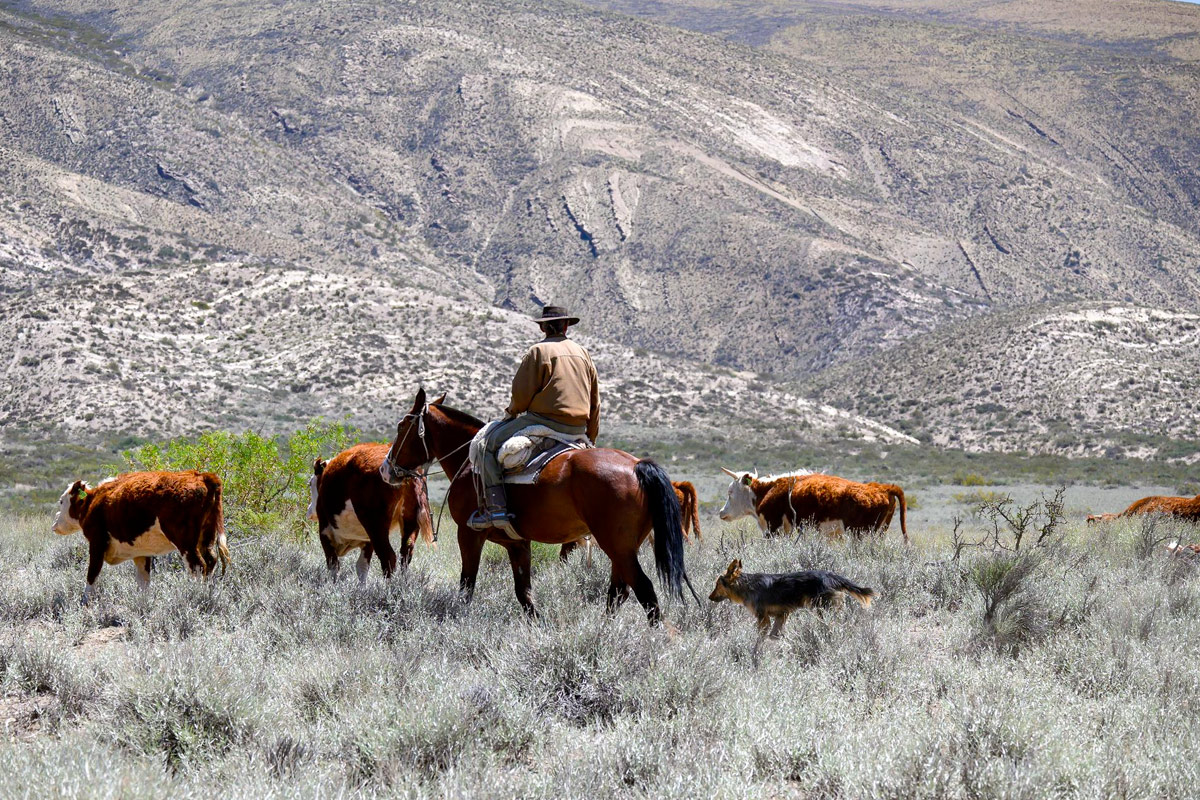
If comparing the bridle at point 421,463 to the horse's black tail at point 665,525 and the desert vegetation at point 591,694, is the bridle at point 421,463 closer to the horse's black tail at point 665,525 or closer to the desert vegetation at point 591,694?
the desert vegetation at point 591,694

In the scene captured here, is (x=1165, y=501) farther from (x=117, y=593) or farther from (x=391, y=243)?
(x=391, y=243)

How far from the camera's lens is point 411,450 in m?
9.95

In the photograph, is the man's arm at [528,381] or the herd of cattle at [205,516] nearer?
the man's arm at [528,381]

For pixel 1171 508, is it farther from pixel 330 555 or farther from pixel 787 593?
pixel 330 555

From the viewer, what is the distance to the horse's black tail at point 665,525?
8.03 m

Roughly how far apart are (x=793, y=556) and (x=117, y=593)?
254 inches

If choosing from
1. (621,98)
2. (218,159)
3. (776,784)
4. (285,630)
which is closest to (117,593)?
(285,630)

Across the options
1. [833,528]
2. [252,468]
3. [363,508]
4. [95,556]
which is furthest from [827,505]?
[95,556]

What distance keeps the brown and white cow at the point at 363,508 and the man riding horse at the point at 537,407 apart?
1791 mm

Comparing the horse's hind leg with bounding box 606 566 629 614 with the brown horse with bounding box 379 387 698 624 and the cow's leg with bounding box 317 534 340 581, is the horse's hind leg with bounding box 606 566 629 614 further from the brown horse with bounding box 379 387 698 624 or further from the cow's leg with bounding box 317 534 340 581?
the cow's leg with bounding box 317 534 340 581

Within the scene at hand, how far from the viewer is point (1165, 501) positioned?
53.4 ft

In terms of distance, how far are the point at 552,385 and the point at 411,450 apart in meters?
1.77

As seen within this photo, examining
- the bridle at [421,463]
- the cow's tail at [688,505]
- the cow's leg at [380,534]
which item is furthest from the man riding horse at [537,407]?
the cow's tail at [688,505]

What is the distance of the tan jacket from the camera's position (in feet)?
29.0
